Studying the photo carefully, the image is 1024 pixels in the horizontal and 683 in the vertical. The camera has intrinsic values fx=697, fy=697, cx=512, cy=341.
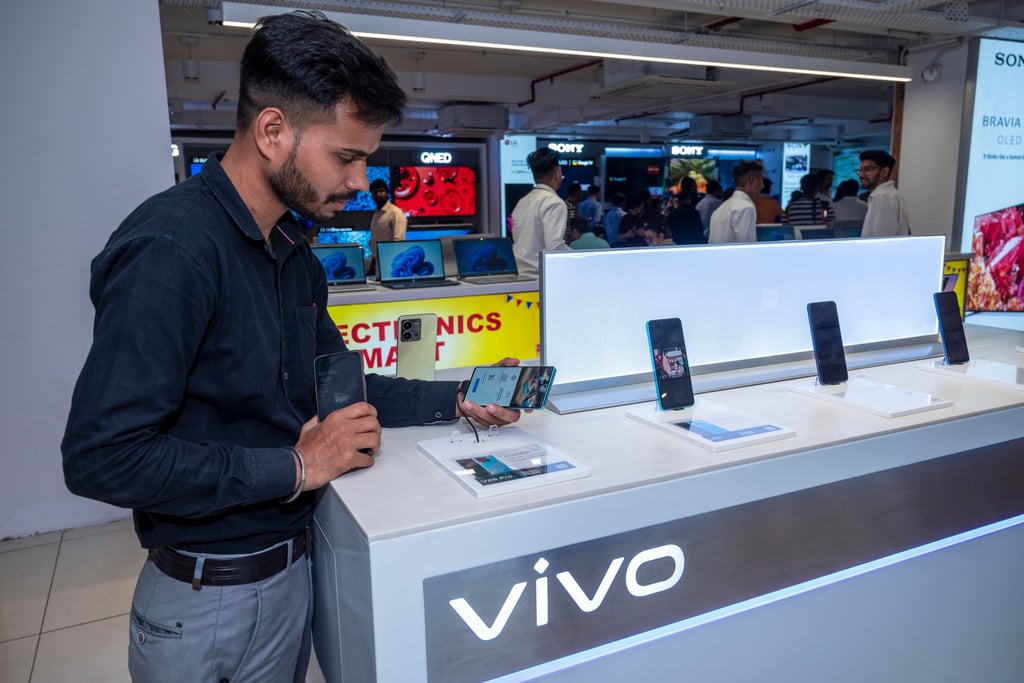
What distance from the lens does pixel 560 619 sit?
3.86 feet

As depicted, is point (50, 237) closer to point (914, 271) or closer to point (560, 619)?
point (560, 619)

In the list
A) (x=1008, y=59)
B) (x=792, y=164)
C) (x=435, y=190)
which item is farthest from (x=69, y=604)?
(x=792, y=164)

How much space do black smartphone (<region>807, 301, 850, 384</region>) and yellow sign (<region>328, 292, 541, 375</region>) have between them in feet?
9.95

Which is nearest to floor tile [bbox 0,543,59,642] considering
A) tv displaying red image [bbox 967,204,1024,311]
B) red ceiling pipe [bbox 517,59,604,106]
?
tv displaying red image [bbox 967,204,1024,311]

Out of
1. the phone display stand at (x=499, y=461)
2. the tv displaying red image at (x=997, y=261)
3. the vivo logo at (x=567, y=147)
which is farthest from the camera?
the vivo logo at (x=567, y=147)

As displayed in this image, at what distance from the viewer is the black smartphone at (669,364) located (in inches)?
64.8

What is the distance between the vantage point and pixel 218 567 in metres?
1.11

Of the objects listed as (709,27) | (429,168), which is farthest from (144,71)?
(429,168)

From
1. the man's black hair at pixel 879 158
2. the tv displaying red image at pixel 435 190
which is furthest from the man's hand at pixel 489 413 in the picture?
the tv displaying red image at pixel 435 190

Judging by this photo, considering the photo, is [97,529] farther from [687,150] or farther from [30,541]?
[687,150]

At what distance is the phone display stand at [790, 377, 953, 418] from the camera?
160cm

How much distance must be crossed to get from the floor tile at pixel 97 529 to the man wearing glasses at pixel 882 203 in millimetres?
5467

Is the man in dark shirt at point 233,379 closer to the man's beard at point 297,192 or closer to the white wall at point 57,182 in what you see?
the man's beard at point 297,192

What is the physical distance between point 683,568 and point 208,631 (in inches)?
32.1
